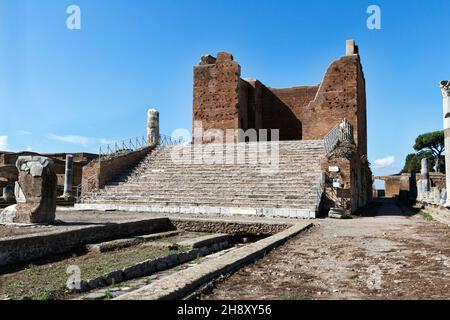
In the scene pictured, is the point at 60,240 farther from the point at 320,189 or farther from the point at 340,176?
the point at 340,176

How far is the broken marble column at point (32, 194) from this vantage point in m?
9.77

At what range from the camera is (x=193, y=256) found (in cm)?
846

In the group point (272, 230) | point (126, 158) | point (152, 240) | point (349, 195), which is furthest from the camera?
point (126, 158)

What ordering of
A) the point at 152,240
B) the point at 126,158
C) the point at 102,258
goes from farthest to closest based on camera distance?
1. the point at 126,158
2. the point at 152,240
3. the point at 102,258

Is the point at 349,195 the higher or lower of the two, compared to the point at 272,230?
higher

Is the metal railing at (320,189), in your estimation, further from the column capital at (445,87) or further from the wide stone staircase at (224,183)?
the column capital at (445,87)

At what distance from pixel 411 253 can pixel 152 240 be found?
19.0 feet

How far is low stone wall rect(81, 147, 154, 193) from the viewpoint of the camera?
18.8 m

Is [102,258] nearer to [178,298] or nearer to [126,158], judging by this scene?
[178,298]

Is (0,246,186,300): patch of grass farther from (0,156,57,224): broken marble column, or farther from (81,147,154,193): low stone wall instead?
(81,147,154,193): low stone wall

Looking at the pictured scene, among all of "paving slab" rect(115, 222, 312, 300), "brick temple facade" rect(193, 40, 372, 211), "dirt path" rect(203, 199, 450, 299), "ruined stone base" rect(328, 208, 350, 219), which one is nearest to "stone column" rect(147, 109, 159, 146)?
"brick temple facade" rect(193, 40, 372, 211)

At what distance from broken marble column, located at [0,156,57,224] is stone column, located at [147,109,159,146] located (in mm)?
13753

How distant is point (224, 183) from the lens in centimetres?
1684
